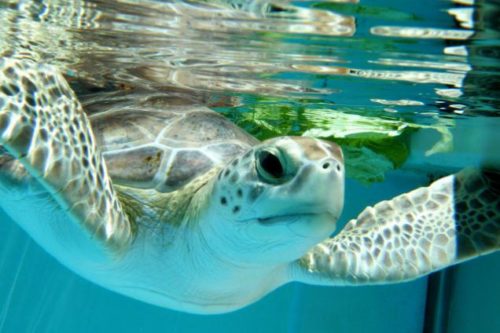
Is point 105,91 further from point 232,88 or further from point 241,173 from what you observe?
point 241,173

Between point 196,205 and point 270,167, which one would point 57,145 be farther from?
point 270,167

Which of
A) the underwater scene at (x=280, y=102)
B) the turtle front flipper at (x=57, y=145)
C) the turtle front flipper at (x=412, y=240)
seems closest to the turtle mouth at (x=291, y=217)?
the underwater scene at (x=280, y=102)

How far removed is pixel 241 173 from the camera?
2854 millimetres

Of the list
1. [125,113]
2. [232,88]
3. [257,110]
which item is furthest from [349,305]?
[125,113]

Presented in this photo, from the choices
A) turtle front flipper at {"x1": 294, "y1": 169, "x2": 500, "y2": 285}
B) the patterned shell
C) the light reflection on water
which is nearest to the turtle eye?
the light reflection on water

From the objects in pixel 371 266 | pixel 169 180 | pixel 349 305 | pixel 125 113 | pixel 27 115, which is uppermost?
pixel 27 115

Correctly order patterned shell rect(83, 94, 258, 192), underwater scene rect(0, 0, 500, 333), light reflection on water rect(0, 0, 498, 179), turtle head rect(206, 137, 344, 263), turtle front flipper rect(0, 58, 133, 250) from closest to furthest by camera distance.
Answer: turtle head rect(206, 137, 344, 263) → turtle front flipper rect(0, 58, 133, 250) → light reflection on water rect(0, 0, 498, 179) → underwater scene rect(0, 0, 500, 333) → patterned shell rect(83, 94, 258, 192)

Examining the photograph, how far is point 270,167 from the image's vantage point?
8.69 ft

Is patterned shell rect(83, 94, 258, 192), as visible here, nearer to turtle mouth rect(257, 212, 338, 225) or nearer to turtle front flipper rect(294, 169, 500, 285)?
turtle front flipper rect(294, 169, 500, 285)

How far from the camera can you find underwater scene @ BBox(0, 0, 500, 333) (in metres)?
3.75

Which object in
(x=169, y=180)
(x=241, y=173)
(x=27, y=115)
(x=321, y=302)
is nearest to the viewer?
(x=241, y=173)

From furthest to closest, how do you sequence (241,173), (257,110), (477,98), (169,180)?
1. (257,110)
2. (477,98)
3. (169,180)
4. (241,173)

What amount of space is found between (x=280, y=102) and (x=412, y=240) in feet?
12.0

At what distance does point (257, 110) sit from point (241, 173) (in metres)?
5.60
